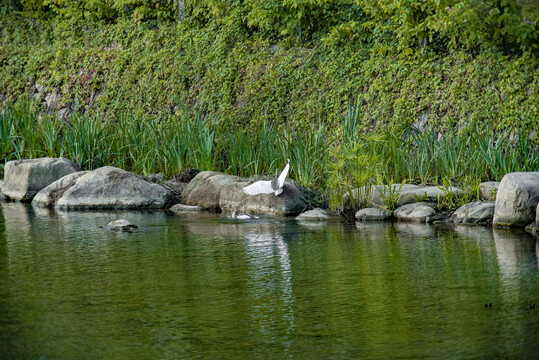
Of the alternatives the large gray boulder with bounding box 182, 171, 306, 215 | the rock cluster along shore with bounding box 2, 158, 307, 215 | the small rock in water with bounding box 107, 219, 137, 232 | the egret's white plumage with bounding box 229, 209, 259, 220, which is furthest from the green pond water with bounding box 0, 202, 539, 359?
the rock cluster along shore with bounding box 2, 158, 307, 215

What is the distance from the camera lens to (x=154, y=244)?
6906 mm

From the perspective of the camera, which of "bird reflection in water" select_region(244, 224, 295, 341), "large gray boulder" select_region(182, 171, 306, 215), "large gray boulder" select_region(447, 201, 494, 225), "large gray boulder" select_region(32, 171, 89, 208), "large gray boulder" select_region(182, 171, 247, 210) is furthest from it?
"large gray boulder" select_region(32, 171, 89, 208)

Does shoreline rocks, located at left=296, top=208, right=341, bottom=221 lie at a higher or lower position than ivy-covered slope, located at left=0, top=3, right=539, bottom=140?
lower

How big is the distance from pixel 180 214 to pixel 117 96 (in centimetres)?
777

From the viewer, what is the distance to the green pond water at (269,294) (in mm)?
3574

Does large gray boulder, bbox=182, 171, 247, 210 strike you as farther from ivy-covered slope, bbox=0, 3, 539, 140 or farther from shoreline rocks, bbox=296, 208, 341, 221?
ivy-covered slope, bbox=0, 3, 539, 140

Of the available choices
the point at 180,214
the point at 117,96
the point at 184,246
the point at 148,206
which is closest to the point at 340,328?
the point at 184,246

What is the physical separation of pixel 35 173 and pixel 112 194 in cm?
184

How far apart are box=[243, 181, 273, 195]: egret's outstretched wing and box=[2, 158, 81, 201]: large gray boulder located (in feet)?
12.5

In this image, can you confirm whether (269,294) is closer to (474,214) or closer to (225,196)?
(474,214)

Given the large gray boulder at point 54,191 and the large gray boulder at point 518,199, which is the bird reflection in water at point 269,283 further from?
the large gray boulder at point 54,191

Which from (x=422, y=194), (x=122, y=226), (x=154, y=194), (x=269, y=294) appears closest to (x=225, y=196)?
(x=154, y=194)

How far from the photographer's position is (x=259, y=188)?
30.5 feet

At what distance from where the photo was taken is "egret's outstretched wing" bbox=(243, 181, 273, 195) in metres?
Result: 9.25
